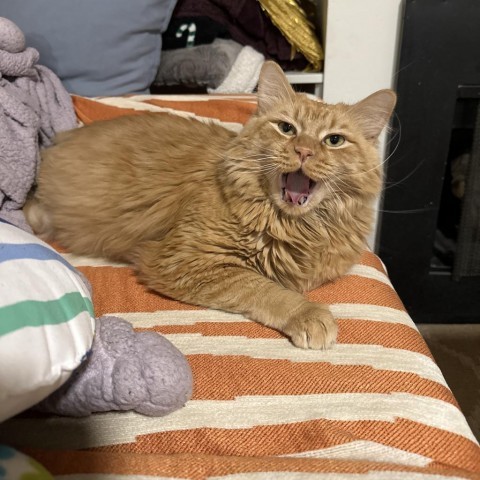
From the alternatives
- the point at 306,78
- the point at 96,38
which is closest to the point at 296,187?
the point at 306,78

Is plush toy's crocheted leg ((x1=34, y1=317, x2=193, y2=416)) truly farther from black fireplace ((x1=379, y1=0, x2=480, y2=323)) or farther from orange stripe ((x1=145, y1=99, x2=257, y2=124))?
black fireplace ((x1=379, y1=0, x2=480, y2=323))

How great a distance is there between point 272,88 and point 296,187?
311 millimetres

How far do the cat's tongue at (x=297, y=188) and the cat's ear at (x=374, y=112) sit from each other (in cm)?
24

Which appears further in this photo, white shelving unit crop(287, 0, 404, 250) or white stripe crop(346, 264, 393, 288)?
white shelving unit crop(287, 0, 404, 250)

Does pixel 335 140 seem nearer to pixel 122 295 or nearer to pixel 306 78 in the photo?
pixel 122 295

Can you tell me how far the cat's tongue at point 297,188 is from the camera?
1243mm

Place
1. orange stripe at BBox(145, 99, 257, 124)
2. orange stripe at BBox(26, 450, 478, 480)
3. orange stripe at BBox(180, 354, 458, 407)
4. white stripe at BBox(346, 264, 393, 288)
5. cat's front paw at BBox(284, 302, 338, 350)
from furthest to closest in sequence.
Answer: orange stripe at BBox(145, 99, 257, 124)
white stripe at BBox(346, 264, 393, 288)
cat's front paw at BBox(284, 302, 338, 350)
orange stripe at BBox(180, 354, 458, 407)
orange stripe at BBox(26, 450, 478, 480)

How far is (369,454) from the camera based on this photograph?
787 millimetres

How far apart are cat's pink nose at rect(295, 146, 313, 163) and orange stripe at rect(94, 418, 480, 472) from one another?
2.00ft

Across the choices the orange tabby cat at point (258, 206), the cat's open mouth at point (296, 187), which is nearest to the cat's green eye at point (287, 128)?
the orange tabby cat at point (258, 206)

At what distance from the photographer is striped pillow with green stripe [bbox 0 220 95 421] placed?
603mm

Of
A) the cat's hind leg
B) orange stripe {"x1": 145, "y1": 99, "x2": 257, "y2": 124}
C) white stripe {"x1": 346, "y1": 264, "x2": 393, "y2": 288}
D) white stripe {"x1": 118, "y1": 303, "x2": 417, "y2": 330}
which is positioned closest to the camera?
white stripe {"x1": 118, "y1": 303, "x2": 417, "y2": 330}

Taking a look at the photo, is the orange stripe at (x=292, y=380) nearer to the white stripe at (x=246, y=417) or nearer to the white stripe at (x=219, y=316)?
the white stripe at (x=246, y=417)

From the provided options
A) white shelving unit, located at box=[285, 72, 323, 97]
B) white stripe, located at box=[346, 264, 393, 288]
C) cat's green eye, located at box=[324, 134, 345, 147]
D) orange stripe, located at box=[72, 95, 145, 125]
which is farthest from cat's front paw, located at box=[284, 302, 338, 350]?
white shelving unit, located at box=[285, 72, 323, 97]
